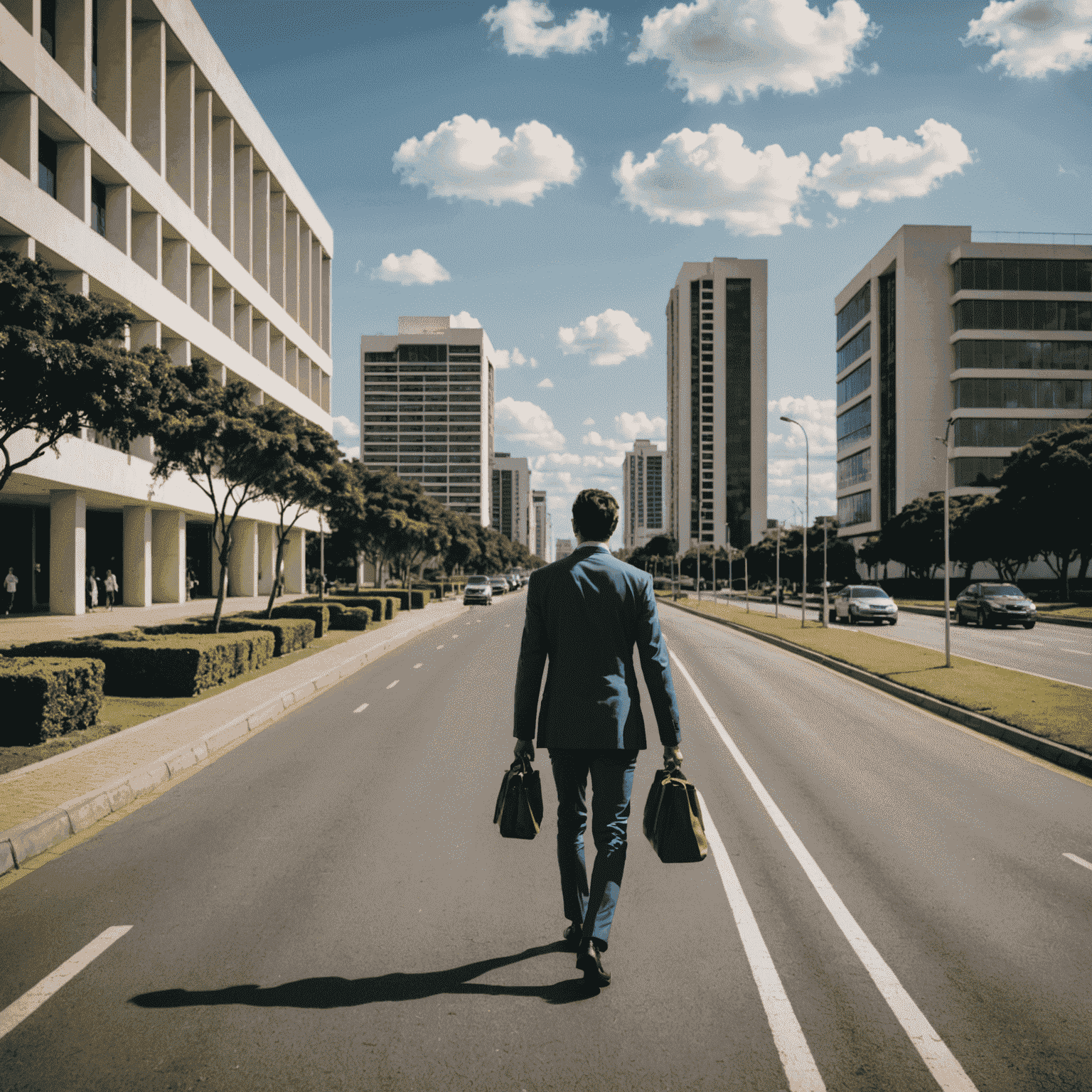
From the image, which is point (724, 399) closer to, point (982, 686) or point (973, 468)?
point (973, 468)

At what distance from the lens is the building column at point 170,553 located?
135 feet

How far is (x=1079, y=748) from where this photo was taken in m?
9.67

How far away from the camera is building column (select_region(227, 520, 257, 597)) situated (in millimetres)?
51906

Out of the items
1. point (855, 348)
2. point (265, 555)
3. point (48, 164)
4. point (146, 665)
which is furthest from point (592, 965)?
point (855, 348)

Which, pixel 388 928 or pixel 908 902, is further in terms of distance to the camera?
pixel 908 902

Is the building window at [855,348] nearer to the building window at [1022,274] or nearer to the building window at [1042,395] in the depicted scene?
the building window at [1022,274]

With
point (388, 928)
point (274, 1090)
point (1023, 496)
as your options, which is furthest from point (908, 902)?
point (1023, 496)

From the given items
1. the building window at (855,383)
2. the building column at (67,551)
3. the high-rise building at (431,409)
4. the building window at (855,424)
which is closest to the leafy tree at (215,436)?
the building column at (67,551)

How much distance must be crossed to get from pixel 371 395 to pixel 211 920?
181326 millimetres

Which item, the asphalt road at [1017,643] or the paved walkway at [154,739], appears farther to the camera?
the asphalt road at [1017,643]

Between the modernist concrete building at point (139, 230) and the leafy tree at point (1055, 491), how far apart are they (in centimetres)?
3888

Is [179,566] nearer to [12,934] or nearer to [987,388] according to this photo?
[12,934]

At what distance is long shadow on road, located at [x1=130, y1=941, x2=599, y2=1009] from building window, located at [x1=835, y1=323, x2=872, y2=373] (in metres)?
94.6

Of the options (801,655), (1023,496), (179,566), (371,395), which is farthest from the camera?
(371,395)
